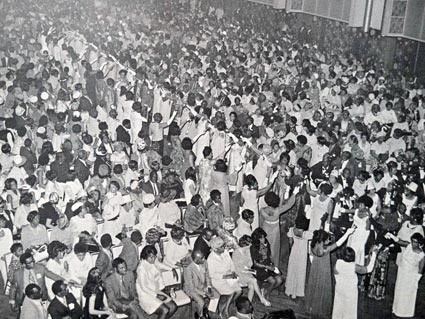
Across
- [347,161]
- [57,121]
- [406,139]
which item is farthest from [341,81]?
[57,121]

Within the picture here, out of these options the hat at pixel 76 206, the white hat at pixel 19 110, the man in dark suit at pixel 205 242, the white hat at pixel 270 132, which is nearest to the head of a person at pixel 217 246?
the man in dark suit at pixel 205 242

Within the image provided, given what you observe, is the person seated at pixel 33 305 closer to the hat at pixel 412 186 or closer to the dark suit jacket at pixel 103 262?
the dark suit jacket at pixel 103 262

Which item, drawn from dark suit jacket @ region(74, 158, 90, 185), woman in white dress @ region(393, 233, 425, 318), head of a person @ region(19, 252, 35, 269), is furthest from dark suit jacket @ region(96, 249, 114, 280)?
woman in white dress @ region(393, 233, 425, 318)

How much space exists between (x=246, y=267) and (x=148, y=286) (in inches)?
43.8

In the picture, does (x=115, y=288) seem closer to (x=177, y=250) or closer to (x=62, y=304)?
(x=62, y=304)

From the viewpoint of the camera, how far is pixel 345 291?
6.70 m

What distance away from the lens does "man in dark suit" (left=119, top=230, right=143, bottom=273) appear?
6789 millimetres

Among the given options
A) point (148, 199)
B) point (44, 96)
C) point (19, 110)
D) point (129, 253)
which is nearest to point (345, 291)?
point (129, 253)

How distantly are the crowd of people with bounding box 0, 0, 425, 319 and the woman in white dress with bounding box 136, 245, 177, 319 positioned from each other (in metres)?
0.02

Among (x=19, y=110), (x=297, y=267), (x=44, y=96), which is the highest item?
(x=44, y=96)

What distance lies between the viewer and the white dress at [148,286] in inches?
251

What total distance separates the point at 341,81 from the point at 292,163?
230 inches

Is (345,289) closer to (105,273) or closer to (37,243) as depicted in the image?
(105,273)

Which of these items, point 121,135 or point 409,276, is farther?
point 121,135
